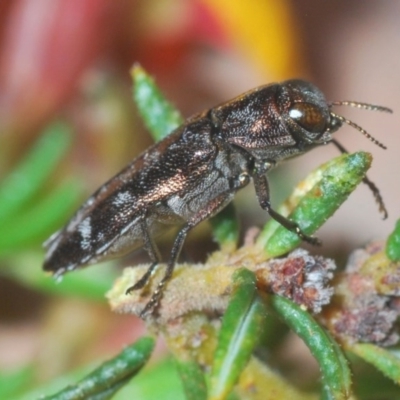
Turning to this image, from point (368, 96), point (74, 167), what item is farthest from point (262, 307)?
point (368, 96)

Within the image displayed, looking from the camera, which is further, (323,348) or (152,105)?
(152,105)

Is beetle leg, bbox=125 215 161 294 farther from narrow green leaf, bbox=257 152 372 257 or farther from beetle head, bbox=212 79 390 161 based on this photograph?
beetle head, bbox=212 79 390 161

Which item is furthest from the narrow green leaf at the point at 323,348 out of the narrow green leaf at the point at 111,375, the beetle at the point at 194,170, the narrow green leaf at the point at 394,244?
the beetle at the point at 194,170

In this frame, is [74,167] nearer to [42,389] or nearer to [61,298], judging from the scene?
[61,298]

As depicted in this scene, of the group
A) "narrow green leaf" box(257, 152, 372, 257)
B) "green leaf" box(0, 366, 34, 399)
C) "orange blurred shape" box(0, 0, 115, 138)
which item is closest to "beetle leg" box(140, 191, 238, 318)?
"narrow green leaf" box(257, 152, 372, 257)

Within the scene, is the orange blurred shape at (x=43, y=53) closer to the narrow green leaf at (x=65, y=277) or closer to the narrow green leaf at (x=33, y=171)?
the narrow green leaf at (x=33, y=171)

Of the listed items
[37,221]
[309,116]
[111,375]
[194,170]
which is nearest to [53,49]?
[37,221]

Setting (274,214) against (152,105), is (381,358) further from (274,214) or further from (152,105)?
(152,105)
